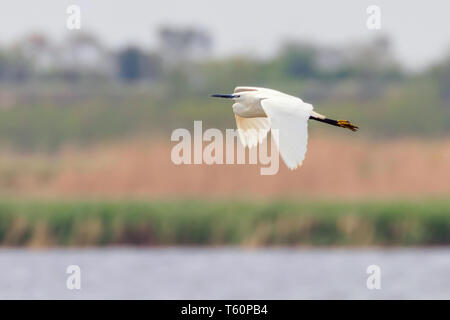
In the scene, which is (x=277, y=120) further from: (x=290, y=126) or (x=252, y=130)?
(x=252, y=130)

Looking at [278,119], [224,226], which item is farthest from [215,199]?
[278,119]

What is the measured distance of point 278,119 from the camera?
975cm

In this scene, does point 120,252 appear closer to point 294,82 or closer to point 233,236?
point 233,236

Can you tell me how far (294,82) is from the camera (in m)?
30.3

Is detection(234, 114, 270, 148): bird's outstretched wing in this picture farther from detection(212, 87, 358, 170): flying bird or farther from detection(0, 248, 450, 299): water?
detection(0, 248, 450, 299): water

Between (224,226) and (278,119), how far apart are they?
35.5 ft

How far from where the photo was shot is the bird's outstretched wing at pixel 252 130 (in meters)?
11.1

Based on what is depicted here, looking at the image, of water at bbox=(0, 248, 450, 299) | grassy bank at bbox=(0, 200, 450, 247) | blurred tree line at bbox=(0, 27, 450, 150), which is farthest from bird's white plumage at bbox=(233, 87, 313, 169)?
blurred tree line at bbox=(0, 27, 450, 150)

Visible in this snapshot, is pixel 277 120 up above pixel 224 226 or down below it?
above

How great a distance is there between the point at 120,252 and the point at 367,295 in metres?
4.51

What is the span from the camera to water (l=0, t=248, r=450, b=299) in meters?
18.2

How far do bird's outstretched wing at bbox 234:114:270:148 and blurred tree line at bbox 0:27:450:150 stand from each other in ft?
41.5

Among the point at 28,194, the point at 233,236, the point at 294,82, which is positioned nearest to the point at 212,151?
the point at 233,236

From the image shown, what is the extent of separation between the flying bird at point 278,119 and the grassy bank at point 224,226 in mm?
9039
